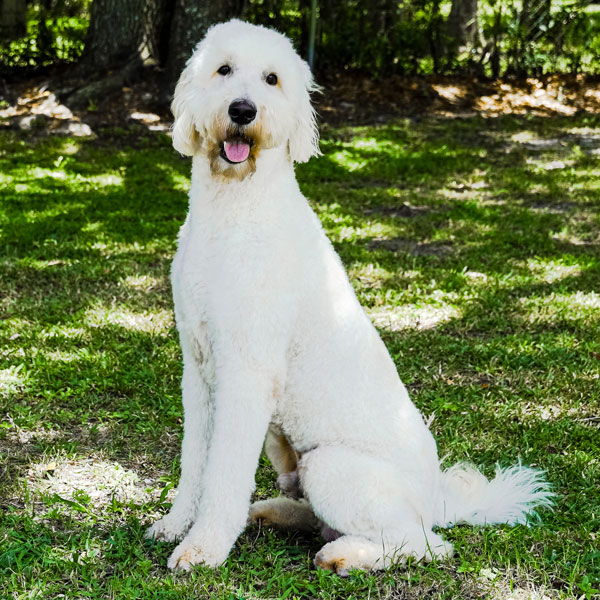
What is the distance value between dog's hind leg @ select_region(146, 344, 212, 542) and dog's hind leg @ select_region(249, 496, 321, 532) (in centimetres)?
26

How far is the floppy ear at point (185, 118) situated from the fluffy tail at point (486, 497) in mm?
1606

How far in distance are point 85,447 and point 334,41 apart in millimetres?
10099

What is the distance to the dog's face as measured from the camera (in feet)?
9.46

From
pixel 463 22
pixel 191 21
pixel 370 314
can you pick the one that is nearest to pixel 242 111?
pixel 370 314

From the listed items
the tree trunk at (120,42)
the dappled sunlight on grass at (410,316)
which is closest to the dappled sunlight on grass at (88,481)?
the dappled sunlight on grass at (410,316)

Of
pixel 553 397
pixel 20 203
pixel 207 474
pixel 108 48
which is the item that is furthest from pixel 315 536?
pixel 108 48

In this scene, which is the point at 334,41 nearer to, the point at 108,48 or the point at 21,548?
the point at 108,48

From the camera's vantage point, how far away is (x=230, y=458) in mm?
2898

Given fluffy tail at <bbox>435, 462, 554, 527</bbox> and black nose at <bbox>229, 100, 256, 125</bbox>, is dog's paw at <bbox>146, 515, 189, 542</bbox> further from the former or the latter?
black nose at <bbox>229, 100, 256, 125</bbox>

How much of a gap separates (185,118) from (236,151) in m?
0.23

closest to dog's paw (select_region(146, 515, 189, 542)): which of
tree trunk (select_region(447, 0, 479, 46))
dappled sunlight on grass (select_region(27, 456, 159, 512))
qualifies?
dappled sunlight on grass (select_region(27, 456, 159, 512))

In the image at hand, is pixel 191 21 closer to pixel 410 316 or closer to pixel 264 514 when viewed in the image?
pixel 410 316

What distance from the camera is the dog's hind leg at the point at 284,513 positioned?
11.0 feet

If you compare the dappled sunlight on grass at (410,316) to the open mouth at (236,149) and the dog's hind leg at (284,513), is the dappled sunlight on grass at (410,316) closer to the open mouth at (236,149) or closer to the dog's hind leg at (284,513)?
the dog's hind leg at (284,513)
